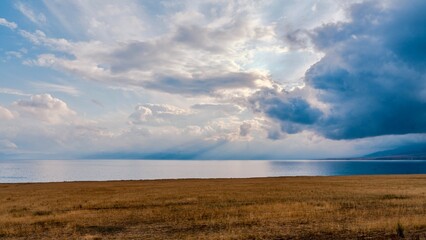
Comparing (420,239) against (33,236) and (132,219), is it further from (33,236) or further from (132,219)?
(33,236)

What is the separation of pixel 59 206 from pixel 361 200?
98.0ft

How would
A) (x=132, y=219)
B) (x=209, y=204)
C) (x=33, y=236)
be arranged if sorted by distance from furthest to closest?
(x=209, y=204) → (x=132, y=219) → (x=33, y=236)

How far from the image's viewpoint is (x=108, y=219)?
29062 millimetres

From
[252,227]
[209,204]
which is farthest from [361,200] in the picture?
[252,227]

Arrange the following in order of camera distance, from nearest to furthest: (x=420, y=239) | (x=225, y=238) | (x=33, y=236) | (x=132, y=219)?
1. (x=420, y=239)
2. (x=225, y=238)
3. (x=33, y=236)
4. (x=132, y=219)

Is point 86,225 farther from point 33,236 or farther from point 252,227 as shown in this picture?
point 252,227

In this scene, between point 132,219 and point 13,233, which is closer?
point 13,233

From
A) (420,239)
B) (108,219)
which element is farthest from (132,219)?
(420,239)

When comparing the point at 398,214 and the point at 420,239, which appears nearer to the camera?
the point at 420,239

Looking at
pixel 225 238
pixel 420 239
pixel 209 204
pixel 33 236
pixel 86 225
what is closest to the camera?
pixel 420 239

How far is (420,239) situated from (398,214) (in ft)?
30.8

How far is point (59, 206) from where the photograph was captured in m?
38.7

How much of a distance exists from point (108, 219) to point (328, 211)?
664 inches

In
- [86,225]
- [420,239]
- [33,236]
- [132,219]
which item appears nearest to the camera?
[420,239]
